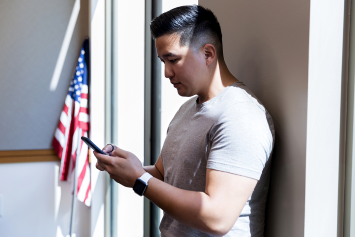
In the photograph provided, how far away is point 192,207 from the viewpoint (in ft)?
2.49

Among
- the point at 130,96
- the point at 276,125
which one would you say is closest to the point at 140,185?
Result: the point at 276,125

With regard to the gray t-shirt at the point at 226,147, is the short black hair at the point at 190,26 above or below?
above

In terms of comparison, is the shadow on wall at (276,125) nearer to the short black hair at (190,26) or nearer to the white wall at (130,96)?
the short black hair at (190,26)

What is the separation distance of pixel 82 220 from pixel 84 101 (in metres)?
1.03

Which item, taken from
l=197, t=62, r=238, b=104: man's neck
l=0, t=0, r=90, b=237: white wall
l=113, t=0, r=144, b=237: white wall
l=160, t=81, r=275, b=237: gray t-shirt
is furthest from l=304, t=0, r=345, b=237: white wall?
l=0, t=0, r=90, b=237: white wall

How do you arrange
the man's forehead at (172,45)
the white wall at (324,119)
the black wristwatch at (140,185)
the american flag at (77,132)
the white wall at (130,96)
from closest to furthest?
the white wall at (324,119) → the black wristwatch at (140,185) → the man's forehead at (172,45) → the white wall at (130,96) → the american flag at (77,132)

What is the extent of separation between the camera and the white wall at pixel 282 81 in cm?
73

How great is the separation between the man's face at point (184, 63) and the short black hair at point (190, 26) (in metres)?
0.02

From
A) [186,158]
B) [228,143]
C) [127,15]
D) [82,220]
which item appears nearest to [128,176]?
[186,158]

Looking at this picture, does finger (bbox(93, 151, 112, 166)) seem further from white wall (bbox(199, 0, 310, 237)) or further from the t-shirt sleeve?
white wall (bbox(199, 0, 310, 237))

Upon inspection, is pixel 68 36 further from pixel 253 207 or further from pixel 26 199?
pixel 253 207

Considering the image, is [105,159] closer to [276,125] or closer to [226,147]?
[226,147]

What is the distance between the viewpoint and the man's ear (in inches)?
38.6

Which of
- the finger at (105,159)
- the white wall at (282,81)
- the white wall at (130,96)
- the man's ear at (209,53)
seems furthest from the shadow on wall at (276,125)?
the white wall at (130,96)
